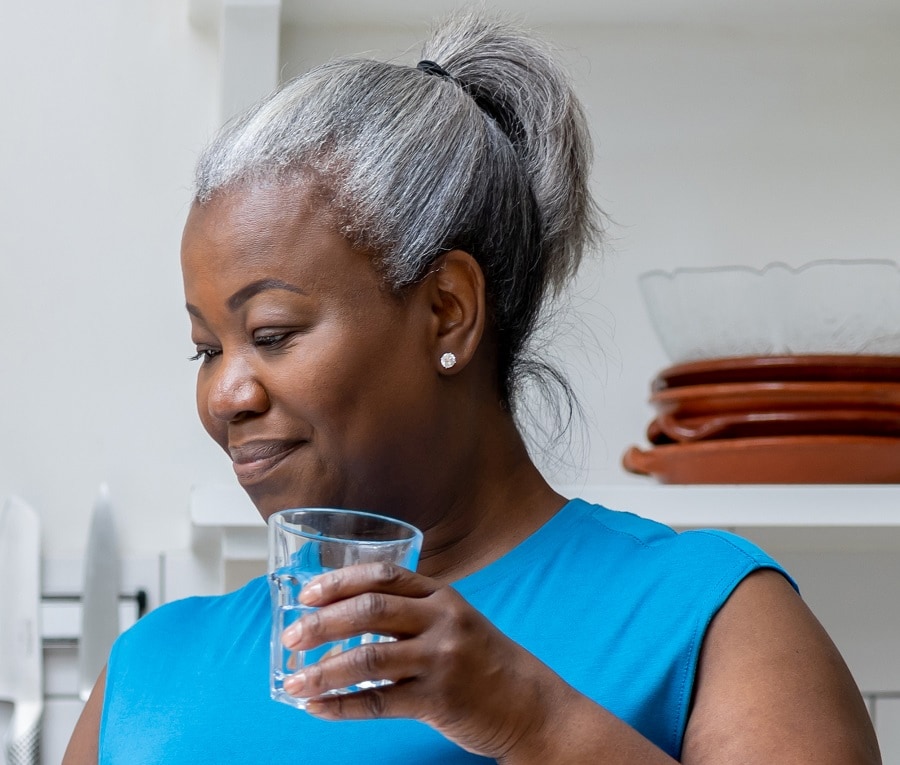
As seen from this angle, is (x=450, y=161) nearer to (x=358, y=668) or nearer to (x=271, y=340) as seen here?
(x=271, y=340)

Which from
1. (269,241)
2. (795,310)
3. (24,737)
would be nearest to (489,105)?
(269,241)

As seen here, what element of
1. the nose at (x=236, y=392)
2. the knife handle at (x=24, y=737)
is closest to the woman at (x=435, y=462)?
the nose at (x=236, y=392)

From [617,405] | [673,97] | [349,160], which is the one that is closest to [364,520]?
[349,160]

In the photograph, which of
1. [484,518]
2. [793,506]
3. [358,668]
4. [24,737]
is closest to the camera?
[358,668]

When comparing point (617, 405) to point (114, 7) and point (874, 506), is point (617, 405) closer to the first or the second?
point (874, 506)

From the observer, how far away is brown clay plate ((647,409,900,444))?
1.09 meters

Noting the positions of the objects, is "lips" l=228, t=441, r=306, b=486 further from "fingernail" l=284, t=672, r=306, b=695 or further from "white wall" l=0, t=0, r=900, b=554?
"white wall" l=0, t=0, r=900, b=554

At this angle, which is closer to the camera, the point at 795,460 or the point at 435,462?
the point at 435,462

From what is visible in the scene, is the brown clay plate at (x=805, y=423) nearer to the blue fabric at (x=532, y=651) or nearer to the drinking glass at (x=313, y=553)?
the blue fabric at (x=532, y=651)

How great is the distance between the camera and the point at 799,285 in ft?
3.67

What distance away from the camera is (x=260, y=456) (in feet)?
2.40

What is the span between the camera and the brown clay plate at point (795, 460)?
1083 millimetres

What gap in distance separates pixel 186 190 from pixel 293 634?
0.87 meters

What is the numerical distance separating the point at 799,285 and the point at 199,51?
67 centimetres
